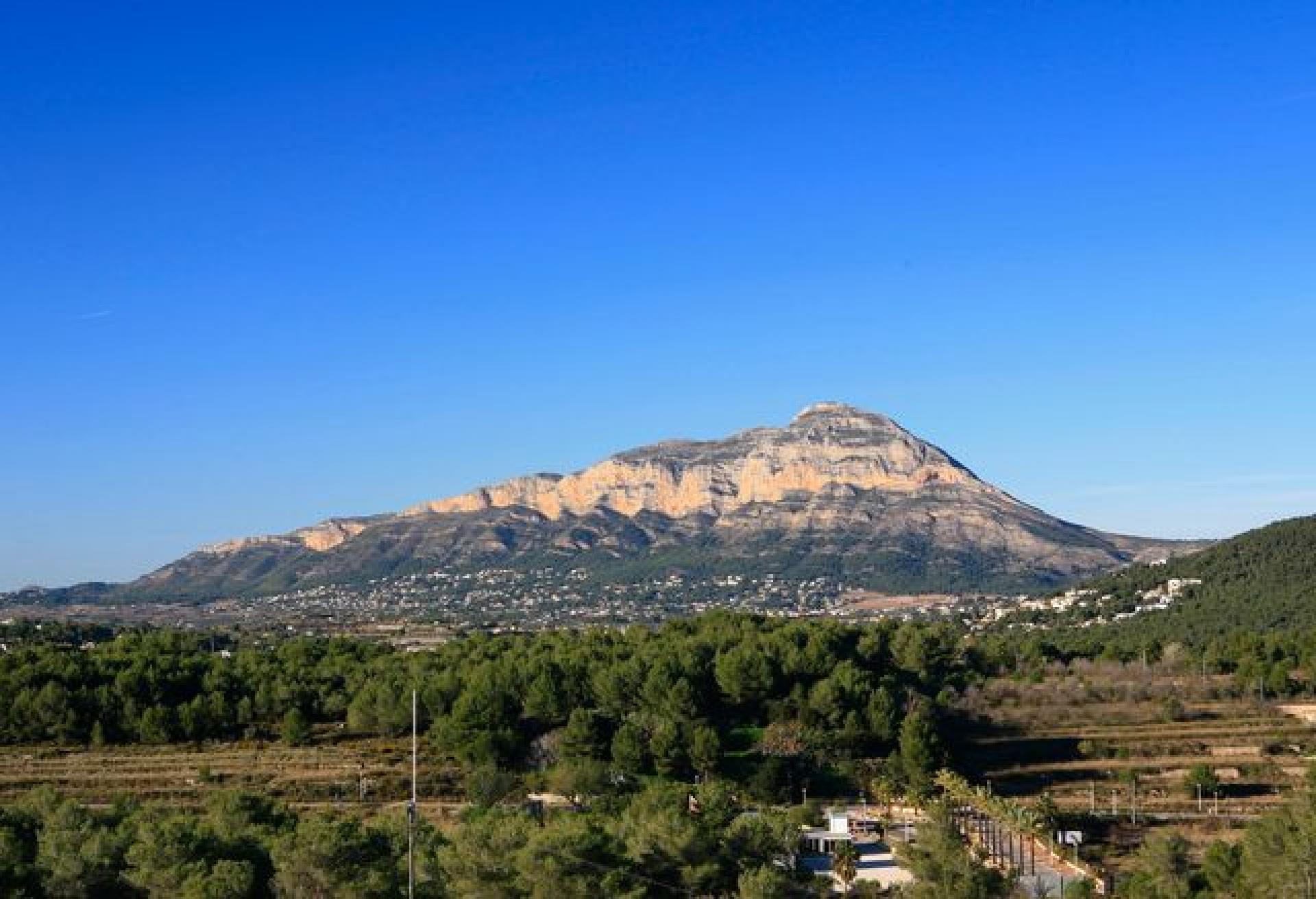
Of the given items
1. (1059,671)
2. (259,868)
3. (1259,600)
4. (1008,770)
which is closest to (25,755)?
(259,868)

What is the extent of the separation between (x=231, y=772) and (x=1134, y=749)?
31467mm

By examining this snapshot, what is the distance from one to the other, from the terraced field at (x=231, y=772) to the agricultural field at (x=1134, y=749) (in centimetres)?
1951

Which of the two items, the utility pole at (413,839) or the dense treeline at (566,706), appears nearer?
the utility pole at (413,839)

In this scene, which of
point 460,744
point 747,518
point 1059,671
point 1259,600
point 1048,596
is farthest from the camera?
point 747,518

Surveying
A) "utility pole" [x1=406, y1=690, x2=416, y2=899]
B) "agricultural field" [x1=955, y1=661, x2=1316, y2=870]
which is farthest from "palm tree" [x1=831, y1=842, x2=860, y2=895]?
"utility pole" [x1=406, y1=690, x2=416, y2=899]

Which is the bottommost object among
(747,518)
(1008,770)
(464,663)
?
(1008,770)

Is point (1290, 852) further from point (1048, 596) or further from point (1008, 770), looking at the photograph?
point (1048, 596)

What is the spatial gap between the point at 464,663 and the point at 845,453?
144329 millimetres

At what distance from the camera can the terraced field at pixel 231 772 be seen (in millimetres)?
41750

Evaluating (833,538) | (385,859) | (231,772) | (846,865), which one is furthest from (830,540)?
(385,859)

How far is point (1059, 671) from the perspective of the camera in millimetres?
61344

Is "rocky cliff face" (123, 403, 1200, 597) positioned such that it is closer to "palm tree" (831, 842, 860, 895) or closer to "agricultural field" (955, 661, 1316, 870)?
"agricultural field" (955, 661, 1316, 870)

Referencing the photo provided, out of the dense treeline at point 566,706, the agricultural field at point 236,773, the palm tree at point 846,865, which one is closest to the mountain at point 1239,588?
the dense treeline at point 566,706

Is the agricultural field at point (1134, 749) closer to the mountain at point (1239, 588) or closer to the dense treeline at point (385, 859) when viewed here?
the mountain at point (1239, 588)
